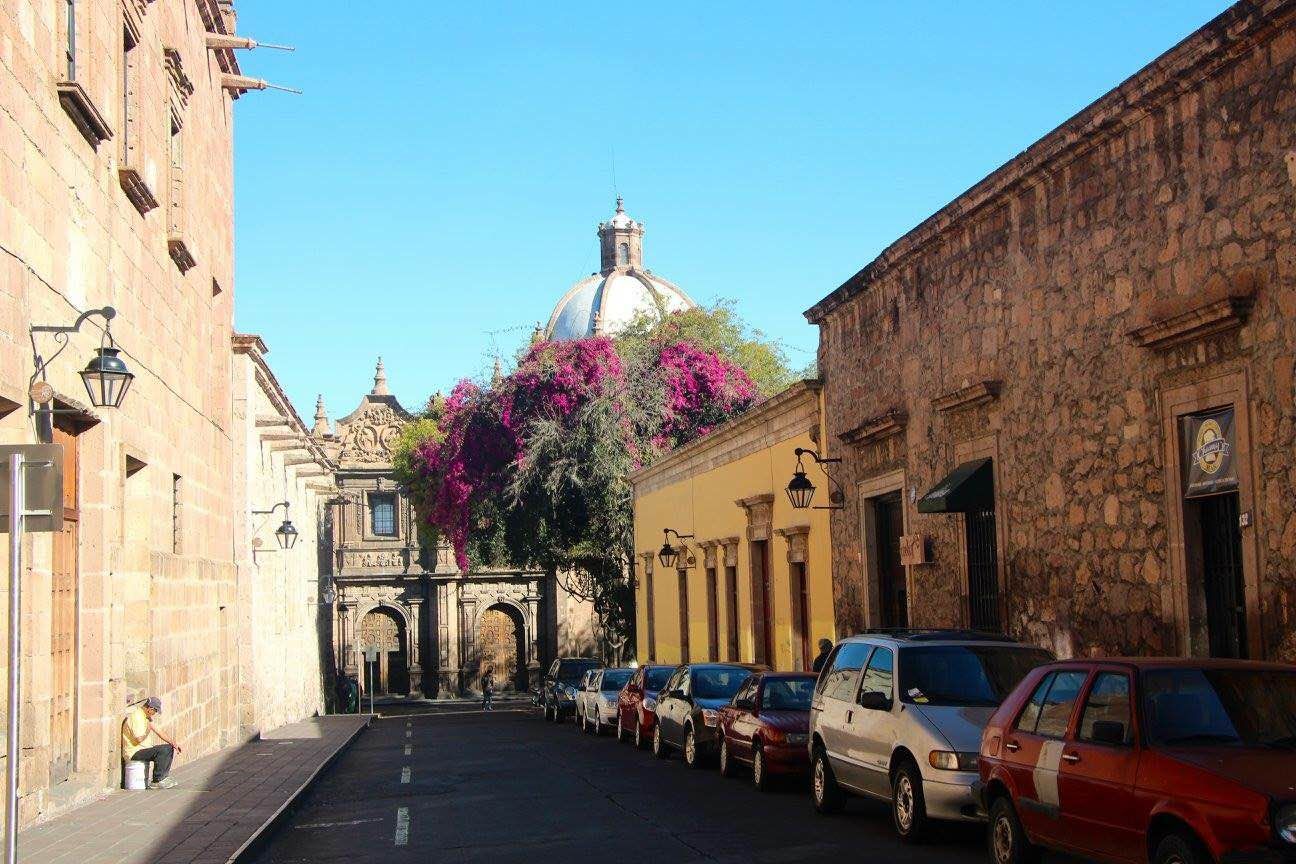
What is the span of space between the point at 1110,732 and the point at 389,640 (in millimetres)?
63538

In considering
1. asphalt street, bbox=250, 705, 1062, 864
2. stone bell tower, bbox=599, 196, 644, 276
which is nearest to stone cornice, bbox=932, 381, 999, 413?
asphalt street, bbox=250, 705, 1062, 864

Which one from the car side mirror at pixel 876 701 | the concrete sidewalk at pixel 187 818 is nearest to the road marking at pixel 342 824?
the concrete sidewalk at pixel 187 818

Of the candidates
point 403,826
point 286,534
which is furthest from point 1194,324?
point 286,534

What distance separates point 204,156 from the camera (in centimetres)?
2480

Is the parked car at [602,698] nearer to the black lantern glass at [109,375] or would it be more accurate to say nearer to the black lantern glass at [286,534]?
the black lantern glass at [286,534]

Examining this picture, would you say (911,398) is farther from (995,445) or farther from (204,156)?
(204,156)

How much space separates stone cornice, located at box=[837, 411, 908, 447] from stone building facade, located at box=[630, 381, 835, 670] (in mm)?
1760

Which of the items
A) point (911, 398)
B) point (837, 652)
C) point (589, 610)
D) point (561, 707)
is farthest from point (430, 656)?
point (837, 652)

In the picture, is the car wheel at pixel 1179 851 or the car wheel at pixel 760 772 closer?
the car wheel at pixel 1179 851

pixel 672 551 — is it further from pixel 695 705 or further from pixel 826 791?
pixel 826 791

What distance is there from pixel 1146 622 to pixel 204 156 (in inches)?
654

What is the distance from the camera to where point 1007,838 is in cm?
1026

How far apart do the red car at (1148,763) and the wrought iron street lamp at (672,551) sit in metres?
24.1

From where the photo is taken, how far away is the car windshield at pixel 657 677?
26.1 metres
